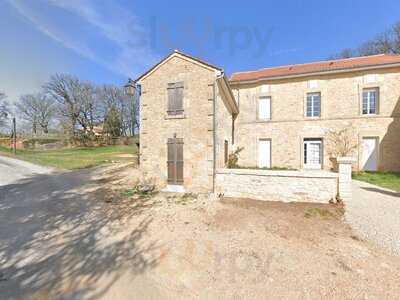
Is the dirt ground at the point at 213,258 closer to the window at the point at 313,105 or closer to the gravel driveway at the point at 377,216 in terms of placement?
the gravel driveway at the point at 377,216

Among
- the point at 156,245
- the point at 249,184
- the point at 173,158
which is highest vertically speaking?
the point at 173,158

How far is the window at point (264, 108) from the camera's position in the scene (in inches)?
549

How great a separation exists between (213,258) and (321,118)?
40.5ft

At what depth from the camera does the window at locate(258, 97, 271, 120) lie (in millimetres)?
13945

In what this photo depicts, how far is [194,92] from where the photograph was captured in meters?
8.42

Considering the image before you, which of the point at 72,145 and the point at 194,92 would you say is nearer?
the point at 194,92

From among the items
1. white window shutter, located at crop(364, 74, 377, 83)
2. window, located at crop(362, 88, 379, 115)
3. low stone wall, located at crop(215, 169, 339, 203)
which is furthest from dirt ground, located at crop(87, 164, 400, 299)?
white window shutter, located at crop(364, 74, 377, 83)

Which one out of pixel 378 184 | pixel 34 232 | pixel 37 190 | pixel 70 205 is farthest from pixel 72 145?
pixel 378 184

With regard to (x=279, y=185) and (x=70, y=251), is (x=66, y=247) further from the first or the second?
(x=279, y=185)

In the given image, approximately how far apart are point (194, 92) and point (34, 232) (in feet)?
22.1

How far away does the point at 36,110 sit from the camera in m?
40.3

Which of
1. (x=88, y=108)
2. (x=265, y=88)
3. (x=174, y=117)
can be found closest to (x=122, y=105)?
(x=88, y=108)

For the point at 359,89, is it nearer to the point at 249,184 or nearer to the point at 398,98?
the point at 398,98

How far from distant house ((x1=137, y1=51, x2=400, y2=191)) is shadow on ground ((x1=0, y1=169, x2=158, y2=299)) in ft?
10.8
